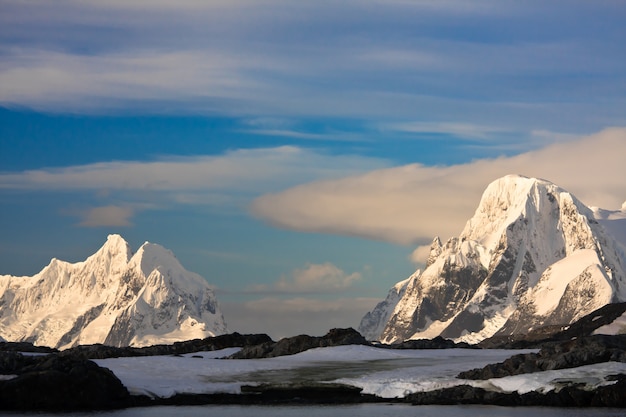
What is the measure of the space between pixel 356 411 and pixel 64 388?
3286 cm

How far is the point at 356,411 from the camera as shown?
130625 mm

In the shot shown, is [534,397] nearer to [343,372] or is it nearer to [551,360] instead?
[551,360]

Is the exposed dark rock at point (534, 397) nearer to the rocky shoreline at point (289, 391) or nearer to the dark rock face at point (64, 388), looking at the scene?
the rocky shoreline at point (289, 391)

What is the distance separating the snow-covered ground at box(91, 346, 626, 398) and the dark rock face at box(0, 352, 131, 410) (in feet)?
11.4

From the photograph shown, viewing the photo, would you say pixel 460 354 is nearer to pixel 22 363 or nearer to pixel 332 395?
pixel 332 395

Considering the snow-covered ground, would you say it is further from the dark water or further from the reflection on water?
the dark water

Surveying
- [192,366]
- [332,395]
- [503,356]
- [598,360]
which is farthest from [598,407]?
[192,366]

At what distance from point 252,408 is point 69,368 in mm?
21249

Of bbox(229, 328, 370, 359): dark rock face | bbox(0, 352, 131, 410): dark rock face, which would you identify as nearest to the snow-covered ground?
bbox(0, 352, 131, 410): dark rock face

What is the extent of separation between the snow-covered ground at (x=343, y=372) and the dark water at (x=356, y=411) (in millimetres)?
6118

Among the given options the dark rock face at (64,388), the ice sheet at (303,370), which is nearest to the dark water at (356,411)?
the dark rock face at (64,388)

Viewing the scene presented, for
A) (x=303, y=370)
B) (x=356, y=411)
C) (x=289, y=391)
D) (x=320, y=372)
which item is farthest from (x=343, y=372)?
(x=356, y=411)

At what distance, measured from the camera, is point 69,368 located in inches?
5571

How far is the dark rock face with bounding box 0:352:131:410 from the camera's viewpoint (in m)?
137
